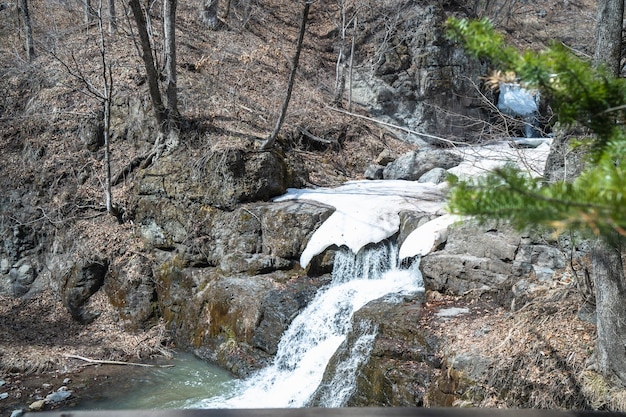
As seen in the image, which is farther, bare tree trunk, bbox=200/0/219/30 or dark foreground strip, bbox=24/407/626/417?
bare tree trunk, bbox=200/0/219/30

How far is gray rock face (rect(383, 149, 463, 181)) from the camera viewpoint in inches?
Answer: 495

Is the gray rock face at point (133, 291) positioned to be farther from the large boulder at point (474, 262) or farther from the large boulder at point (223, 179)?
the large boulder at point (474, 262)

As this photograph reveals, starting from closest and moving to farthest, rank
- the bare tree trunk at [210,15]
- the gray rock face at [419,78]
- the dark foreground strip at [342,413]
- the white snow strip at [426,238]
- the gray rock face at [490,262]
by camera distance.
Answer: the dark foreground strip at [342,413], the gray rock face at [490,262], the white snow strip at [426,238], the gray rock face at [419,78], the bare tree trunk at [210,15]

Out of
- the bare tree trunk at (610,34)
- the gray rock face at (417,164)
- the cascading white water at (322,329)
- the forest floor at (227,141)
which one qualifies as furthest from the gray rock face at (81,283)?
the bare tree trunk at (610,34)

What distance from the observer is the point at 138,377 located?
8.32m

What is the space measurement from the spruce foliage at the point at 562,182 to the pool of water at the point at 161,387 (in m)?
6.55

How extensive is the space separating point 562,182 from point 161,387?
25.1 feet

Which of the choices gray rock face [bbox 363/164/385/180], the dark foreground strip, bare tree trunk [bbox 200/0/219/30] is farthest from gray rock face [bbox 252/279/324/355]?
bare tree trunk [bbox 200/0/219/30]

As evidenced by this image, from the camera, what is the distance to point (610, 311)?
477 cm

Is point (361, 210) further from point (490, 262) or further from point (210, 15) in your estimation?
point (210, 15)

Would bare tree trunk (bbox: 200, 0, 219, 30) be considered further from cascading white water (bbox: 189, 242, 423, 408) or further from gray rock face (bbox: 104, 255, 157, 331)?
→ cascading white water (bbox: 189, 242, 423, 408)

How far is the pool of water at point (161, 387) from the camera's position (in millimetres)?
7359

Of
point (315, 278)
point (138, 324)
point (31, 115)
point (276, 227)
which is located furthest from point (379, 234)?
point (31, 115)

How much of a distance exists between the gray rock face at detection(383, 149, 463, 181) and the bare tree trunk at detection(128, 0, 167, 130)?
557 cm
